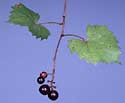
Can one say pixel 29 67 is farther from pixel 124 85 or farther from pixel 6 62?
pixel 124 85

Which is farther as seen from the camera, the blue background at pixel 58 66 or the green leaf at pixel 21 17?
the blue background at pixel 58 66

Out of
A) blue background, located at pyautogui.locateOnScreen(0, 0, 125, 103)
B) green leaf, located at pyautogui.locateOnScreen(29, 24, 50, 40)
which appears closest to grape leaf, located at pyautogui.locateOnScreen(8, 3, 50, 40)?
green leaf, located at pyautogui.locateOnScreen(29, 24, 50, 40)

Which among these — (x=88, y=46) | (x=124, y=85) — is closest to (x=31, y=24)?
(x=88, y=46)

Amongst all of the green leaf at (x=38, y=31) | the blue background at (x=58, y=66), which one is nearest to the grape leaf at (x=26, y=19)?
the green leaf at (x=38, y=31)

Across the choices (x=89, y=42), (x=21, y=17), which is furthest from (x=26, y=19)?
(x=89, y=42)

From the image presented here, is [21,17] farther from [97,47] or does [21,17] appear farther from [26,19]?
[97,47]

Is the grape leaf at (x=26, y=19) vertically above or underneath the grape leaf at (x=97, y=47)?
above

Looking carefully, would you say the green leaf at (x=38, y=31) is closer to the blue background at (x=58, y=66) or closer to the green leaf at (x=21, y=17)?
the green leaf at (x=21, y=17)

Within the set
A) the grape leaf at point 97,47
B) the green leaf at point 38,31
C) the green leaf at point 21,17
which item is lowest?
the grape leaf at point 97,47
